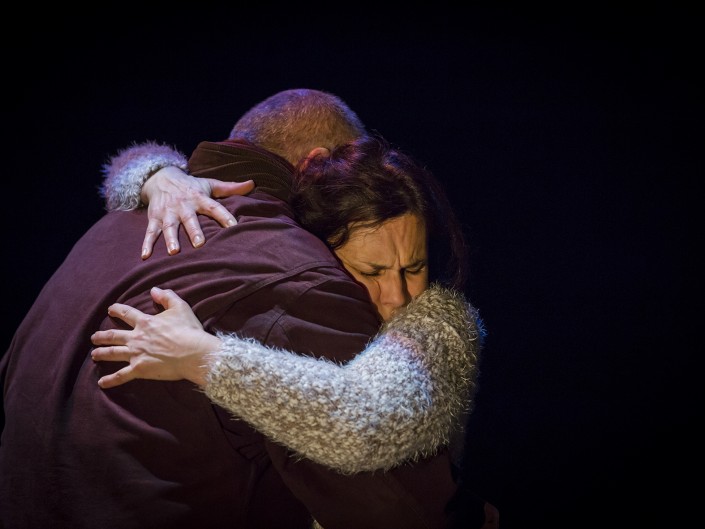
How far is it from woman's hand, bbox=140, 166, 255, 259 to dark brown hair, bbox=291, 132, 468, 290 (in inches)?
5.4

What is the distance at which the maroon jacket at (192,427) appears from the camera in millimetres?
1016

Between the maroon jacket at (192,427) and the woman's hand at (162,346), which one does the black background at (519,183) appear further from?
the woman's hand at (162,346)

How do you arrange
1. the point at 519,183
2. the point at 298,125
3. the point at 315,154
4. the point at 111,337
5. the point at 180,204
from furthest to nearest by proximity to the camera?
1. the point at 519,183
2. the point at 298,125
3. the point at 315,154
4. the point at 180,204
5. the point at 111,337

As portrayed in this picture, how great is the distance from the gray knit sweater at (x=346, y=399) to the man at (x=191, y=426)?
56 mm

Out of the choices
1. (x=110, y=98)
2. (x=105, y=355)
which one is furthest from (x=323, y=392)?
(x=110, y=98)

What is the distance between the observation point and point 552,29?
7.06 feet

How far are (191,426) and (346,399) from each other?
29 centimetres

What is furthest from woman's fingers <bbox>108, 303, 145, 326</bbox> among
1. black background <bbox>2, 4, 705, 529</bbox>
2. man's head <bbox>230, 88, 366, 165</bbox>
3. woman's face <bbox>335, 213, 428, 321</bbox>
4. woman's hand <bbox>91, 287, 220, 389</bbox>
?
black background <bbox>2, 4, 705, 529</bbox>

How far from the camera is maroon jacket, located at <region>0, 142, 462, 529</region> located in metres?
1.02

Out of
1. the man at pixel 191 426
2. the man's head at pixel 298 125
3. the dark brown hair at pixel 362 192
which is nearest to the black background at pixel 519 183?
the man's head at pixel 298 125

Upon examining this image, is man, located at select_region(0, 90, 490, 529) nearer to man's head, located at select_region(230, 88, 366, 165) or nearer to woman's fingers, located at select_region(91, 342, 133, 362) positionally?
woman's fingers, located at select_region(91, 342, 133, 362)

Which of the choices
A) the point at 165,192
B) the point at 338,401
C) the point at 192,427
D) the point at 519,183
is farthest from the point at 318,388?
the point at 519,183

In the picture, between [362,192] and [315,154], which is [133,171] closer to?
[315,154]

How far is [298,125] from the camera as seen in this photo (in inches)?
60.1
